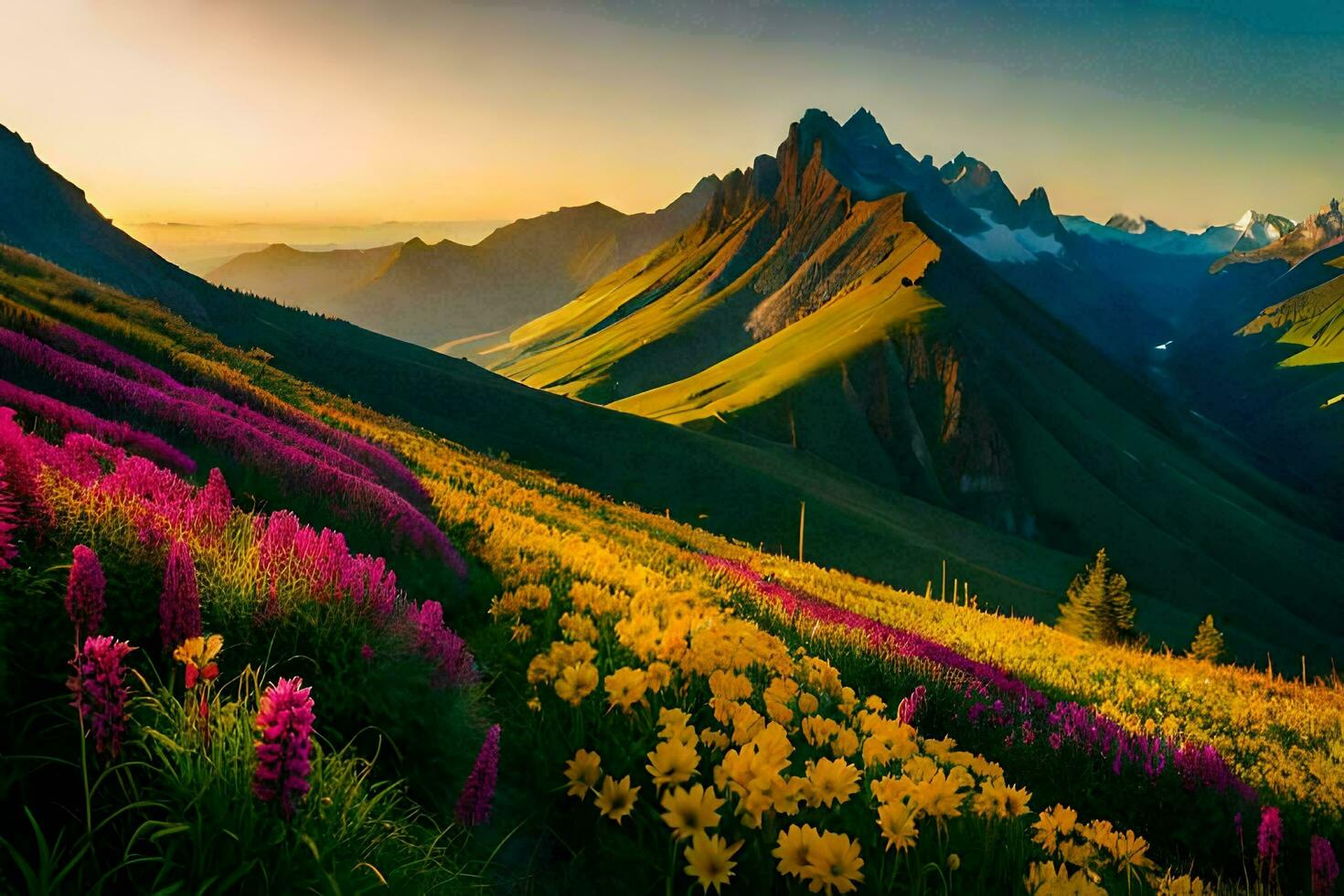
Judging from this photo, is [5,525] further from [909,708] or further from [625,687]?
[909,708]

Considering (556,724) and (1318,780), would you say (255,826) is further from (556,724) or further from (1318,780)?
(1318,780)

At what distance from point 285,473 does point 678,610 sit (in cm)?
422

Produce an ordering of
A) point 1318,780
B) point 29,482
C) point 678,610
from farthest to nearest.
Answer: point 1318,780, point 678,610, point 29,482

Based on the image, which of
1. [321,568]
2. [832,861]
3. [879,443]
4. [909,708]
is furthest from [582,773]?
[879,443]

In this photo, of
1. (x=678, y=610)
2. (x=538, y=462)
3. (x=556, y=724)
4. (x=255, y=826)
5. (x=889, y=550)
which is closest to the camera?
(x=255, y=826)

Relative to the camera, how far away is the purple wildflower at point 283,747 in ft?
7.54

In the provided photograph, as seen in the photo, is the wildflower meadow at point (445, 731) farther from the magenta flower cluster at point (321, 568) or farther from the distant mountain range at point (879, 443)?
the distant mountain range at point (879, 443)

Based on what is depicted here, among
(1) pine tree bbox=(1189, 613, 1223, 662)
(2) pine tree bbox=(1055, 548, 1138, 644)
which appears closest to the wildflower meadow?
(1) pine tree bbox=(1189, 613, 1223, 662)

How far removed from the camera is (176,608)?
3.14 meters

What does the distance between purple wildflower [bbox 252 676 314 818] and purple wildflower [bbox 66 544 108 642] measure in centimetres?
87

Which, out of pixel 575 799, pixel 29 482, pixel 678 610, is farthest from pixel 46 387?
pixel 575 799

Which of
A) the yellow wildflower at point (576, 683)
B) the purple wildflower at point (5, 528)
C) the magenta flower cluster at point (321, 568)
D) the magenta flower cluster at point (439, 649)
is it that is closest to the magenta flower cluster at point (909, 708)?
the yellow wildflower at point (576, 683)

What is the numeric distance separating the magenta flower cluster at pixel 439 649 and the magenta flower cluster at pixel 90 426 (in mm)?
3271

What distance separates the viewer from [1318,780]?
8812mm
